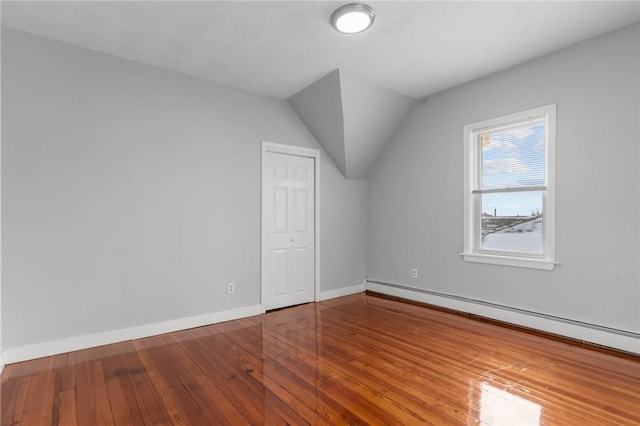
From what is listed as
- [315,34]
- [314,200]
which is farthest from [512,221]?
[315,34]

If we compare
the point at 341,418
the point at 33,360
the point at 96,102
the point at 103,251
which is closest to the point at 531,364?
the point at 341,418

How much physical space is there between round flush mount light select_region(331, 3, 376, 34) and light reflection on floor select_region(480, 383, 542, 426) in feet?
9.23

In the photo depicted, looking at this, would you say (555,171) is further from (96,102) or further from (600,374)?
(96,102)

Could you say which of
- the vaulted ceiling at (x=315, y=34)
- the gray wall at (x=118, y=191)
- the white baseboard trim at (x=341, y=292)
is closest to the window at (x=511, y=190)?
the vaulted ceiling at (x=315, y=34)

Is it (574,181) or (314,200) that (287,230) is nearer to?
(314,200)

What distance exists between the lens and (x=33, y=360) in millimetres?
2785

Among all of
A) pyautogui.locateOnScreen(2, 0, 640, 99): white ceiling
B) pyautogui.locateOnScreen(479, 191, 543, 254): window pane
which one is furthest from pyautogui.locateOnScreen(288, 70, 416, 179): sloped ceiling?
pyautogui.locateOnScreen(479, 191, 543, 254): window pane

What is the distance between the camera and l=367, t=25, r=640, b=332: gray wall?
114 inches

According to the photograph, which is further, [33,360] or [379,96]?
[379,96]

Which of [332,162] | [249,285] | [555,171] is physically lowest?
[249,285]

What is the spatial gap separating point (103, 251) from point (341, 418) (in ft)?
8.52

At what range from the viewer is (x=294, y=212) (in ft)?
15.1

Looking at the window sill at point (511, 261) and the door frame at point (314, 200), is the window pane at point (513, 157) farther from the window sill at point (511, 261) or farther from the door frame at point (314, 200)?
the door frame at point (314, 200)

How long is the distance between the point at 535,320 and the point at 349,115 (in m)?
3.01
